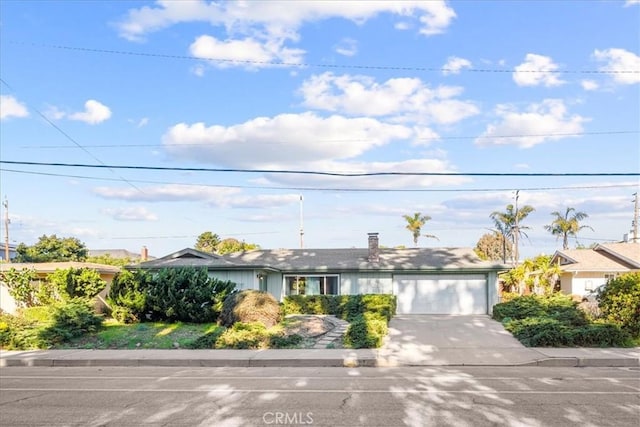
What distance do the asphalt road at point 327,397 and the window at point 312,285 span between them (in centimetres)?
1665

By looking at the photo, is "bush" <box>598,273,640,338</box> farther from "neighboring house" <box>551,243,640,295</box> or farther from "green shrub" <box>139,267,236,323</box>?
"neighboring house" <box>551,243,640,295</box>

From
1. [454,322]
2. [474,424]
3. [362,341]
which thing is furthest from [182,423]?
[454,322]

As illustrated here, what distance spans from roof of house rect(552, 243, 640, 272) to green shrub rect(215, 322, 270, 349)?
93.5 feet

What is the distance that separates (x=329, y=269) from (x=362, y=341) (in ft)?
41.7

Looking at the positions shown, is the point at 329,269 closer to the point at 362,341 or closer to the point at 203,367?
the point at 362,341

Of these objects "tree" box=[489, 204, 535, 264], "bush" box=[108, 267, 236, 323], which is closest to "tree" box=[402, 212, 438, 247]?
"tree" box=[489, 204, 535, 264]

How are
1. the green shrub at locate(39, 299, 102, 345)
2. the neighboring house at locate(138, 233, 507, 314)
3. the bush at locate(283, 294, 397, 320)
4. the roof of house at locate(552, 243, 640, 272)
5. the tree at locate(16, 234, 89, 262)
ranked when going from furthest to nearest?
the tree at locate(16, 234, 89, 262)
the roof of house at locate(552, 243, 640, 272)
the neighboring house at locate(138, 233, 507, 314)
the bush at locate(283, 294, 397, 320)
the green shrub at locate(39, 299, 102, 345)

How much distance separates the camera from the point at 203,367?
15703mm

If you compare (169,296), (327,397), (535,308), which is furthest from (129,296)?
(535,308)

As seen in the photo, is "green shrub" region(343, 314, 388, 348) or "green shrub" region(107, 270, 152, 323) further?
"green shrub" region(107, 270, 152, 323)

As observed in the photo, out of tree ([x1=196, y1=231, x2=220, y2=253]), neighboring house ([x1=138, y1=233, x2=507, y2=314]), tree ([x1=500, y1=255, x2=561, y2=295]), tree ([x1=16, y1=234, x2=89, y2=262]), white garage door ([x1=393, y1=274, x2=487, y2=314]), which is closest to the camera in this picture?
neighboring house ([x1=138, y1=233, x2=507, y2=314])

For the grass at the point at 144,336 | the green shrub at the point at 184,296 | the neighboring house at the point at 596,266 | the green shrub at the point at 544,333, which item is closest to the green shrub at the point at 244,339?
the grass at the point at 144,336

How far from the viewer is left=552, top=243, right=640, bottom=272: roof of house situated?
39.4 metres

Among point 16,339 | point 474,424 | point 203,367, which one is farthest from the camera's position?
point 16,339
